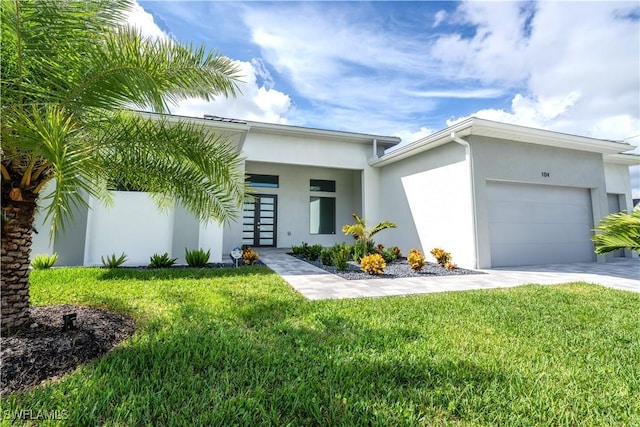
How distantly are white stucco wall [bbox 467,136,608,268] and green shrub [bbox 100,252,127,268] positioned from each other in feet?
34.2

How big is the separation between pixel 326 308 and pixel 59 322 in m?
3.48

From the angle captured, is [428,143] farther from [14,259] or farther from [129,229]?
[14,259]

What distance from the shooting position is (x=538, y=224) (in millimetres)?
10125

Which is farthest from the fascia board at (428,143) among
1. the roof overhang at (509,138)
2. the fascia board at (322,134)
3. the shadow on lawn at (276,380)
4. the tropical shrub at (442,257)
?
the shadow on lawn at (276,380)

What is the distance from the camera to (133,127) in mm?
3242

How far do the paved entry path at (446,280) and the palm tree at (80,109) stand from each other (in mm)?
3427

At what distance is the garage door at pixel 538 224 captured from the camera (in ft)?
31.2

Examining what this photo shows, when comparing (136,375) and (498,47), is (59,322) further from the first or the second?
(498,47)

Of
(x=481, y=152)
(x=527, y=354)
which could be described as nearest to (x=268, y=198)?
(x=481, y=152)

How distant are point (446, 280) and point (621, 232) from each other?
156 inches

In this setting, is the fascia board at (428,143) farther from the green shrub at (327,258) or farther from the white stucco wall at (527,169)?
the green shrub at (327,258)

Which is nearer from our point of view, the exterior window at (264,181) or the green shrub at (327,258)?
the green shrub at (327,258)

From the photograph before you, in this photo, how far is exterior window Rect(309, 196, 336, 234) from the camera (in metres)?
16.3

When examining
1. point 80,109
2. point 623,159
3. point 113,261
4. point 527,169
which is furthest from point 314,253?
point 623,159
